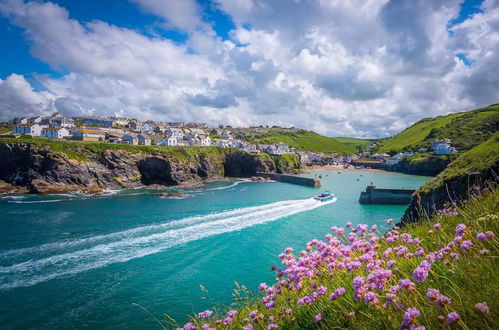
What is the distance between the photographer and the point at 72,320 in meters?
17.7

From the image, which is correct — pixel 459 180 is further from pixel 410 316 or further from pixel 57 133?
pixel 57 133

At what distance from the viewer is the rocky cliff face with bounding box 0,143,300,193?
67125 mm

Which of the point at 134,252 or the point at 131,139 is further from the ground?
the point at 131,139

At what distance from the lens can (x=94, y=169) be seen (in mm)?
73312

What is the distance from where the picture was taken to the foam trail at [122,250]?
23703mm

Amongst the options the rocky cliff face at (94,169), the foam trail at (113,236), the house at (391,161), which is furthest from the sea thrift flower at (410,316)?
the house at (391,161)

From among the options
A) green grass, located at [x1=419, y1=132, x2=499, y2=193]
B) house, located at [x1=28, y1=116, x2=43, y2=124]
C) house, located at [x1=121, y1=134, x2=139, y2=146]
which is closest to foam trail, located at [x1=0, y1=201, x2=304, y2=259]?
green grass, located at [x1=419, y1=132, x2=499, y2=193]

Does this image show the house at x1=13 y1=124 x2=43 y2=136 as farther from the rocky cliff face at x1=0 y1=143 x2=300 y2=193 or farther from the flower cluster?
the flower cluster

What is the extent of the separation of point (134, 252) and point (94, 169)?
52998 mm

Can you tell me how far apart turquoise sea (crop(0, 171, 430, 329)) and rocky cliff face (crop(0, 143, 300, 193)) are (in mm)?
11887

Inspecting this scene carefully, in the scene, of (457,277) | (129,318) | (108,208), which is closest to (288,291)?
(457,277)

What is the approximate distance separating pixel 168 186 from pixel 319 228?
5337cm

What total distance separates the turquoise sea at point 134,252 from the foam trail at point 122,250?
0.31ft

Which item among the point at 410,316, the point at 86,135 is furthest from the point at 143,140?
the point at 410,316
